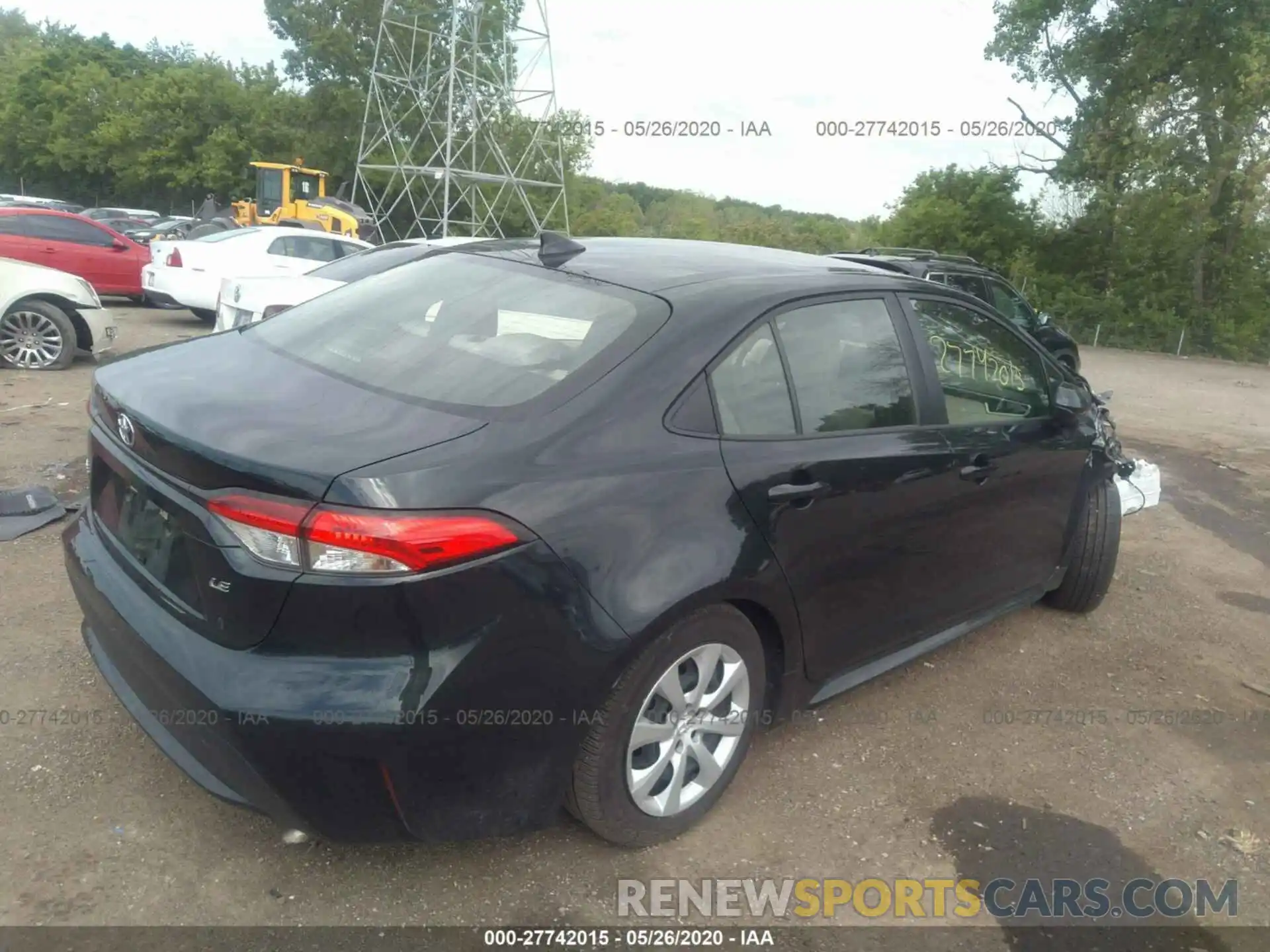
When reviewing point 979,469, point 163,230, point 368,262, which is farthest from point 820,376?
point 163,230

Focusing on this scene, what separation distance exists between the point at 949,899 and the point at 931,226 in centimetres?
2672

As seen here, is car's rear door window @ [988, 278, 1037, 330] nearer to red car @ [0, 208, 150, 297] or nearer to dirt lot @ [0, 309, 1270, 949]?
dirt lot @ [0, 309, 1270, 949]

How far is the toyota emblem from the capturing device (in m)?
2.57

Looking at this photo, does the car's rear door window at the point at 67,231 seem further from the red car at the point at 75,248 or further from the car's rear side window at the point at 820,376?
the car's rear side window at the point at 820,376

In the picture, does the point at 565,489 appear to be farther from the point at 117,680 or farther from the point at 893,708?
the point at 893,708

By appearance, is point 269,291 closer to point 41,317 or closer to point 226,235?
point 41,317

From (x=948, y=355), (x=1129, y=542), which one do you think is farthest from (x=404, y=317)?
(x=1129, y=542)

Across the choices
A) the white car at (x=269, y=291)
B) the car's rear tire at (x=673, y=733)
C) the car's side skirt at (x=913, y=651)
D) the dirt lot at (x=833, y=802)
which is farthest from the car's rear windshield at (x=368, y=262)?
the car's rear tire at (x=673, y=733)

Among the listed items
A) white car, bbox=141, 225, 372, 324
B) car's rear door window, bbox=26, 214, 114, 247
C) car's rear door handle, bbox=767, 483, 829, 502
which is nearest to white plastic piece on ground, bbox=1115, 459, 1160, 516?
car's rear door handle, bbox=767, 483, 829, 502

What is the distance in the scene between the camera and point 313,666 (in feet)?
7.17

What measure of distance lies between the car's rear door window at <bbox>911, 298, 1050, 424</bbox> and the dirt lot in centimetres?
118

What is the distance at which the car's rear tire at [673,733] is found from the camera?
254 centimetres

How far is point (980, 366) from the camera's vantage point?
12.4 ft

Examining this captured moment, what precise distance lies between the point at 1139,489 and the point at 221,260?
10355mm
